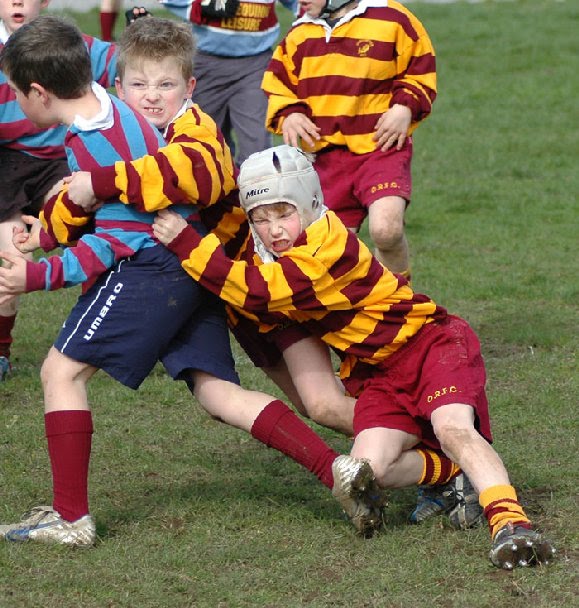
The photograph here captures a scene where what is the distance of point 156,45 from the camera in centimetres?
451

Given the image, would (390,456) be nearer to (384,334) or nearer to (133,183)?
(384,334)

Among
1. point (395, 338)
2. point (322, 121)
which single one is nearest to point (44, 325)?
point (322, 121)

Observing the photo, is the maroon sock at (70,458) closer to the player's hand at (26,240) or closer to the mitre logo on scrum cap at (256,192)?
the player's hand at (26,240)

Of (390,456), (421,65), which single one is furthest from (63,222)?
(421,65)

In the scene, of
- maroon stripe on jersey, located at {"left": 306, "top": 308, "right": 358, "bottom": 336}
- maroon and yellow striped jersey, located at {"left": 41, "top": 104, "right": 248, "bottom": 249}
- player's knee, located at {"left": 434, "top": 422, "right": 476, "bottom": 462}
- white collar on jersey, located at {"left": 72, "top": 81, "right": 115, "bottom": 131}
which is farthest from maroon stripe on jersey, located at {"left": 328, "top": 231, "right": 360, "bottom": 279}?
white collar on jersey, located at {"left": 72, "top": 81, "right": 115, "bottom": 131}

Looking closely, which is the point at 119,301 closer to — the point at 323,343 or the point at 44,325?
the point at 323,343

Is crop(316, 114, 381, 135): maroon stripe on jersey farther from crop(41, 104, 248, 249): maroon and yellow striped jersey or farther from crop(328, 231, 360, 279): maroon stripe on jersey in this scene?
crop(328, 231, 360, 279): maroon stripe on jersey

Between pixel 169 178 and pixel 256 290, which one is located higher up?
pixel 169 178

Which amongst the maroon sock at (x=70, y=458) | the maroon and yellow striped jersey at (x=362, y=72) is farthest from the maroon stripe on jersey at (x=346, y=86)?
the maroon sock at (x=70, y=458)

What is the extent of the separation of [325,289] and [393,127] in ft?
6.57

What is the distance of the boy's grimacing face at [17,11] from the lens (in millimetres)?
6273

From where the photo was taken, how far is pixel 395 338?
4371 millimetres

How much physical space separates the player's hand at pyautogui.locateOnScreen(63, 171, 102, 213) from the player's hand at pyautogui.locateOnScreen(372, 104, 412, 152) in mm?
2179

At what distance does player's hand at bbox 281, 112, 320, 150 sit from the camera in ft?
20.1
